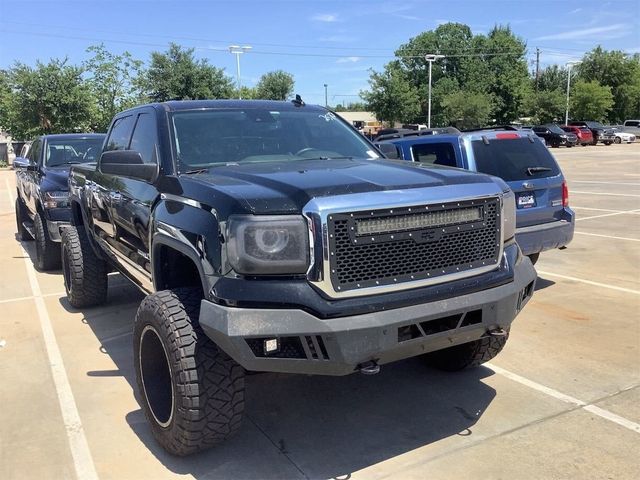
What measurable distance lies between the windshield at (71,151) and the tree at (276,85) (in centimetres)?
6741

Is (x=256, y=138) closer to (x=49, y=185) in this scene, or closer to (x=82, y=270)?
(x=82, y=270)

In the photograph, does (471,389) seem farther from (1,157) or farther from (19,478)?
(1,157)

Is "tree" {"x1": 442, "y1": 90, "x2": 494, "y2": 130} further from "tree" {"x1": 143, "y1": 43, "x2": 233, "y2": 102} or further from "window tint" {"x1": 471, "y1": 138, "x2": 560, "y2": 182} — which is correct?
"window tint" {"x1": 471, "y1": 138, "x2": 560, "y2": 182}

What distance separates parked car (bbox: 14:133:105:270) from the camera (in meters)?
7.70

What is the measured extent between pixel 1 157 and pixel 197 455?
145ft

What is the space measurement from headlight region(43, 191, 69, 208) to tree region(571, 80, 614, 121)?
2468 inches

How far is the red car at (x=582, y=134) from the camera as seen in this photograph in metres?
44.0

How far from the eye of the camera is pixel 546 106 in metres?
61.4

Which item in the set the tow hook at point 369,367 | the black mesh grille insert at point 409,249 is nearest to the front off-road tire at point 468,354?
the black mesh grille insert at point 409,249

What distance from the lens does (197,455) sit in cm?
331

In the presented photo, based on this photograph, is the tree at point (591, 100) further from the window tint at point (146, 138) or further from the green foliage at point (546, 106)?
the window tint at point (146, 138)

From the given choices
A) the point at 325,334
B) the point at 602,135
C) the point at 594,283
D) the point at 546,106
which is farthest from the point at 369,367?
the point at 546,106

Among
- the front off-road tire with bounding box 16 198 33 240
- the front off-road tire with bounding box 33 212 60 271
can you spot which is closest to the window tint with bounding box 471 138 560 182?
the front off-road tire with bounding box 33 212 60 271

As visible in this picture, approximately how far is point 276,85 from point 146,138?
7672 cm
